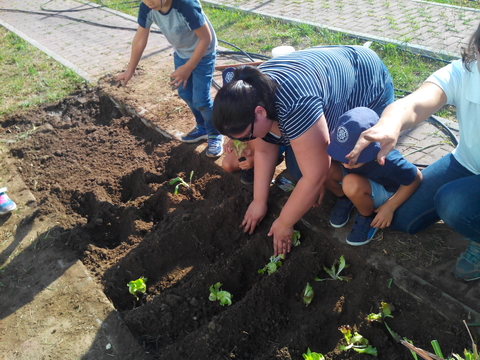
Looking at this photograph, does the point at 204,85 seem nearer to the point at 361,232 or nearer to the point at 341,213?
the point at 341,213

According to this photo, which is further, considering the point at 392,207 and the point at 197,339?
the point at 392,207

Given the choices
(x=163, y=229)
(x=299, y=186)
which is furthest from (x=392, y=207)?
A: (x=163, y=229)

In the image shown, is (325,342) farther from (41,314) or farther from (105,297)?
(41,314)

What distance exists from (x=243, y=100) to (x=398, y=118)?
0.82 metres

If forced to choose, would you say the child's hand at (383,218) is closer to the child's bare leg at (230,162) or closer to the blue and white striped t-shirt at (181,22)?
the child's bare leg at (230,162)

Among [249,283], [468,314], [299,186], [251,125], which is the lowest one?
[249,283]

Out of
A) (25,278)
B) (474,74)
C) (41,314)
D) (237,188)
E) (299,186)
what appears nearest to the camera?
(474,74)

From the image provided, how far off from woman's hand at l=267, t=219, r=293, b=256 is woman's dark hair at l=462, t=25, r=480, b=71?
136 cm

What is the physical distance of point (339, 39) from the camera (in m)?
5.91

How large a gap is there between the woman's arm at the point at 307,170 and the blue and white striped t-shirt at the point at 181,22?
1667mm

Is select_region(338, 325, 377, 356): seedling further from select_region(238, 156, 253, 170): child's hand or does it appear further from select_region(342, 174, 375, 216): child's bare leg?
select_region(238, 156, 253, 170): child's hand

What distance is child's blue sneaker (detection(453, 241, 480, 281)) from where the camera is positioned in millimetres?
2258

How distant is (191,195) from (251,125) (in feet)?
4.78

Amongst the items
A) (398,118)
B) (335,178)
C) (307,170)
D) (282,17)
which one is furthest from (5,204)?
(282,17)
